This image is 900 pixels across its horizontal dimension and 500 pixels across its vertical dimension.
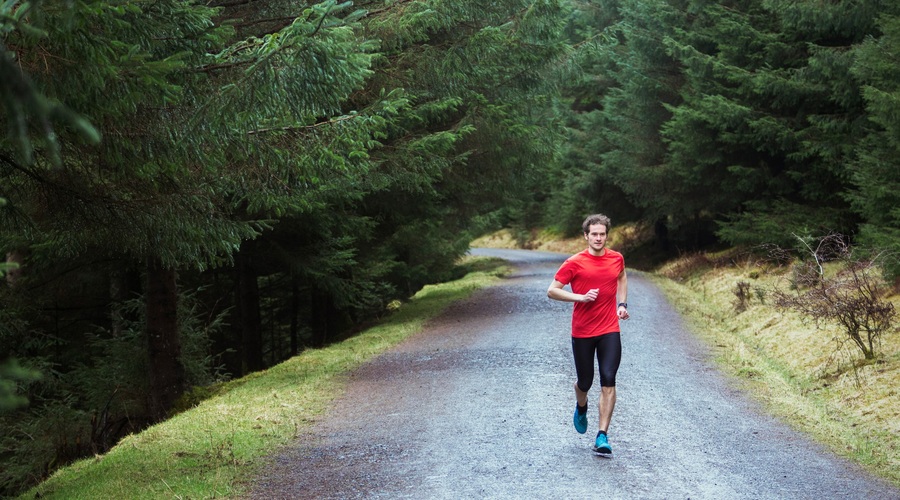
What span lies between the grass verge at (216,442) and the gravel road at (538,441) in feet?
0.97

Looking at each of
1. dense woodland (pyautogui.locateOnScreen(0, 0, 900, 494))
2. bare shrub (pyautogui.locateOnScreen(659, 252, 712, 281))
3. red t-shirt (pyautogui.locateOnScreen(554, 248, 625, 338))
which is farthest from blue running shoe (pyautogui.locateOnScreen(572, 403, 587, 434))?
bare shrub (pyautogui.locateOnScreen(659, 252, 712, 281))

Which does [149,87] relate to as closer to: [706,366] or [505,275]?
[706,366]

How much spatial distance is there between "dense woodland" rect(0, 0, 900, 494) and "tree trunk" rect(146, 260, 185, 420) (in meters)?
0.03

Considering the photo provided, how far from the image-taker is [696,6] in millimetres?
25516

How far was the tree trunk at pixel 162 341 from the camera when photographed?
38.5 feet

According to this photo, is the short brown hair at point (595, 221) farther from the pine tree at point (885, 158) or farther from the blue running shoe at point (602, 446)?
the pine tree at point (885, 158)

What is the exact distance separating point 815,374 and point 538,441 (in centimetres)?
516

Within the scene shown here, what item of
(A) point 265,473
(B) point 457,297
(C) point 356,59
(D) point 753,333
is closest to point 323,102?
(C) point 356,59

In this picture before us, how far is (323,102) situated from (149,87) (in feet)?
4.77

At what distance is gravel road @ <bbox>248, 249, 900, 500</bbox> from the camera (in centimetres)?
621

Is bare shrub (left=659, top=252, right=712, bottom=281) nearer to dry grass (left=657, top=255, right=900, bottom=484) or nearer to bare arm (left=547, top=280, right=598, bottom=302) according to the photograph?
dry grass (left=657, top=255, right=900, bottom=484)

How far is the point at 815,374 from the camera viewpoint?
10.9 meters

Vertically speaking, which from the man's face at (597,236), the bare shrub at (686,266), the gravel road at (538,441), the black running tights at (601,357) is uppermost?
the man's face at (597,236)

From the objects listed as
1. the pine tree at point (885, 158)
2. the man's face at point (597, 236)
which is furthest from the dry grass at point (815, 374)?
the man's face at point (597, 236)
